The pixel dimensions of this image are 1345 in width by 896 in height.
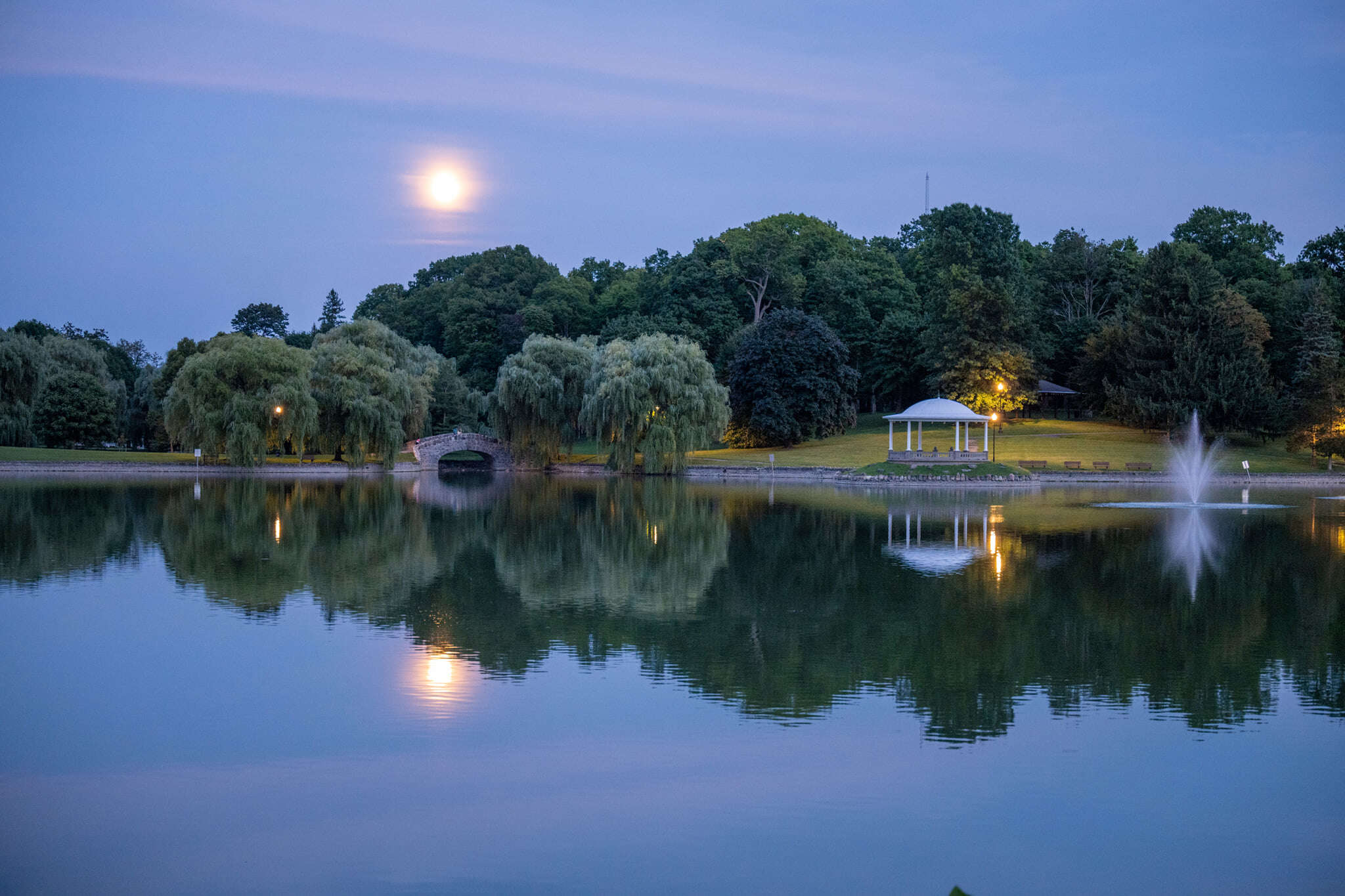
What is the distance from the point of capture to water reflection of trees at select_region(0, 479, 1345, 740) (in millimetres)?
12484

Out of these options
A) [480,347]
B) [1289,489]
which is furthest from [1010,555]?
[480,347]

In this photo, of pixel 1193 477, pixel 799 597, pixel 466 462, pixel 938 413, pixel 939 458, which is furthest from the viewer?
pixel 466 462

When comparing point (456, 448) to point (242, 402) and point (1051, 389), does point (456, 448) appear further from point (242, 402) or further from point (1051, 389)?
point (1051, 389)

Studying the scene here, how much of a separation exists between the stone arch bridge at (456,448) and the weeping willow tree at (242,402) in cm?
1021

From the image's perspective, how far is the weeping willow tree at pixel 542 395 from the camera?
58375 millimetres

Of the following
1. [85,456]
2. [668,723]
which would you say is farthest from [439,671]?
[85,456]

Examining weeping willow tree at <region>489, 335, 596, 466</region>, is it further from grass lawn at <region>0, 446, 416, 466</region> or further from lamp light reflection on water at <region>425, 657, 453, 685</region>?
lamp light reflection on water at <region>425, 657, 453, 685</region>

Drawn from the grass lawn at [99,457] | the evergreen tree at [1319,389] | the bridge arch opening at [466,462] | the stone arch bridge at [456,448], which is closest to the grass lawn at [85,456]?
the grass lawn at [99,457]

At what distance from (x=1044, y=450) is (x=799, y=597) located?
47.3 m

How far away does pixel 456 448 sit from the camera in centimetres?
6488

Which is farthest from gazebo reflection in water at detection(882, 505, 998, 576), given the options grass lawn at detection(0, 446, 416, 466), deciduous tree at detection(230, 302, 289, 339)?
deciduous tree at detection(230, 302, 289, 339)

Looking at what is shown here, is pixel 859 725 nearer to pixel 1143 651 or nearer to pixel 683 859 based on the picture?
pixel 683 859

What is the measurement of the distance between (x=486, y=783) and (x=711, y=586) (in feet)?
33.3

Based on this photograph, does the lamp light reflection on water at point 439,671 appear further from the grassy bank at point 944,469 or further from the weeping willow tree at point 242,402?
the grassy bank at point 944,469
